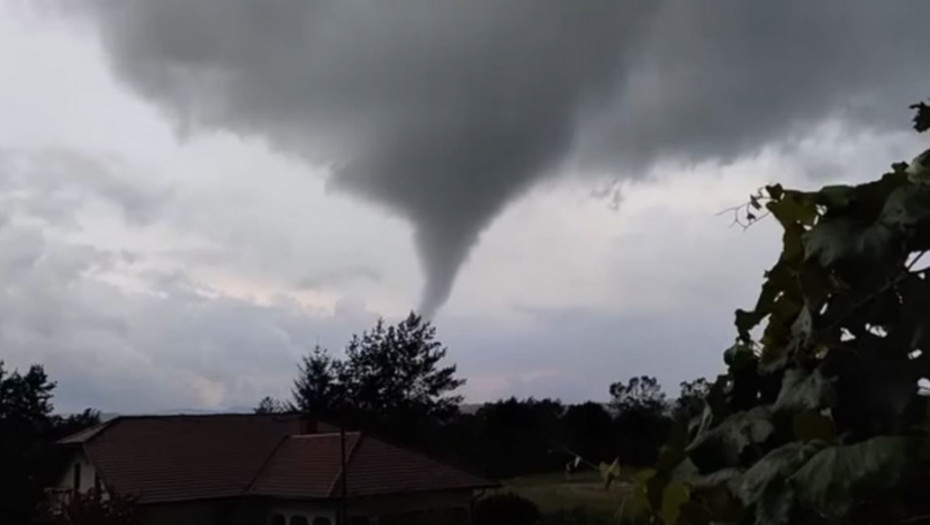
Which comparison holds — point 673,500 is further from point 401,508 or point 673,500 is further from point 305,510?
point 305,510

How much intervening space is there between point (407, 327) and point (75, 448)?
27235mm

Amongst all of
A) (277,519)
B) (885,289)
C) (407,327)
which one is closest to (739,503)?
(885,289)

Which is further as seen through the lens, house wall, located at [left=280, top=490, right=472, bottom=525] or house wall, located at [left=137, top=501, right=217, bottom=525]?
house wall, located at [left=137, top=501, right=217, bottom=525]

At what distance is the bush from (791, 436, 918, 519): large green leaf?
2390cm

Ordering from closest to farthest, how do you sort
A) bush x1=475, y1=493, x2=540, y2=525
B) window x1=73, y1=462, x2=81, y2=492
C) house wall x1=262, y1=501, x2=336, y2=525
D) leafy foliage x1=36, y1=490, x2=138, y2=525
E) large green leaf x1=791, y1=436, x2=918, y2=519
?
large green leaf x1=791, y1=436, x2=918, y2=519, leafy foliage x1=36, y1=490, x2=138, y2=525, bush x1=475, y1=493, x2=540, y2=525, house wall x1=262, y1=501, x2=336, y2=525, window x1=73, y1=462, x2=81, y2=492

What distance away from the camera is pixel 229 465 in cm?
2953

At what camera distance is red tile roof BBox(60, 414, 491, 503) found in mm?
26578

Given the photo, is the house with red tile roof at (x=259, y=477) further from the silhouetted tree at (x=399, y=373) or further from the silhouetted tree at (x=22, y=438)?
the silhouetted tree at (x=399, y=373)

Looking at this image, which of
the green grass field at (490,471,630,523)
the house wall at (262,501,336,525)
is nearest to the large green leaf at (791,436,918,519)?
the green grass field at (490,471,630,523)

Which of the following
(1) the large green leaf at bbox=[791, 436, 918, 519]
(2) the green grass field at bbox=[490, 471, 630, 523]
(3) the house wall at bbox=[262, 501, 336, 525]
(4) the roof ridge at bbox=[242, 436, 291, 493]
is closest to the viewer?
(1) the large green leaf at bbox=[791, 436, 918, 519]

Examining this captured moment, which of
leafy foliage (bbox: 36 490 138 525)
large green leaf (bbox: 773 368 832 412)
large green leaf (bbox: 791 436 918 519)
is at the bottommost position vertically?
large green leaf (bbox: 791 436 918 519)

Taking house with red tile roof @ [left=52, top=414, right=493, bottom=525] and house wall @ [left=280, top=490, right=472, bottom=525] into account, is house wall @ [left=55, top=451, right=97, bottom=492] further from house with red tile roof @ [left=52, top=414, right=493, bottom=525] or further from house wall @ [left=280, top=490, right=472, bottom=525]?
house wall @ [left=280, top=490, right=472, bottom=525]

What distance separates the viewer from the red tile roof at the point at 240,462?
26578mm

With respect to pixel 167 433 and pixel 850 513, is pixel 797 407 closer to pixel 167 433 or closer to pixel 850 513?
pixel 850 513
